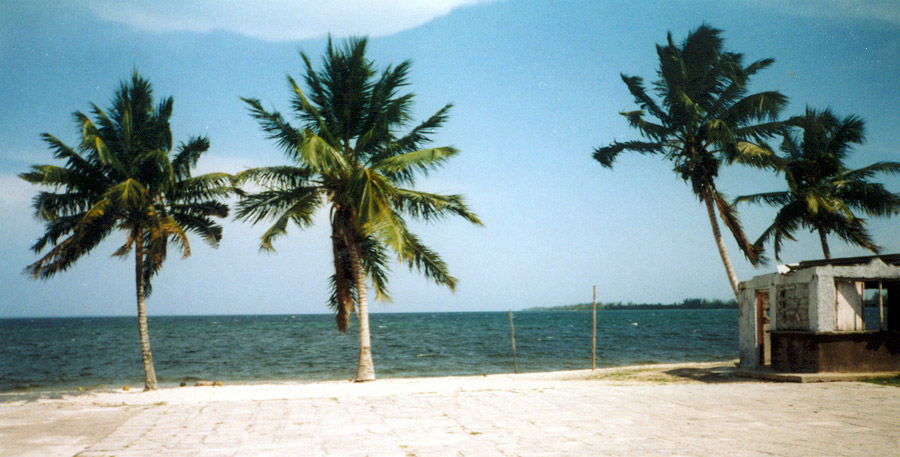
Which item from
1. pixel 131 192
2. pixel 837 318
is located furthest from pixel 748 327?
pixel 131 192

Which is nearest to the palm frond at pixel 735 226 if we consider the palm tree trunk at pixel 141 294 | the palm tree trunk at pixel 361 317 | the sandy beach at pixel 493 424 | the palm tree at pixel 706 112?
the palm tree at pixel 706 112

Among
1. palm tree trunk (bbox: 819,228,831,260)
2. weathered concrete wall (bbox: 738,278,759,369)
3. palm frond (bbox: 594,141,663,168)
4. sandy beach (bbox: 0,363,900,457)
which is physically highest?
palm frond (bbox: 594,141,663,168)

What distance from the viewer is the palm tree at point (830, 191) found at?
1939 centimetres

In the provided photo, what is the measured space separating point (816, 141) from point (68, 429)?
2175cm

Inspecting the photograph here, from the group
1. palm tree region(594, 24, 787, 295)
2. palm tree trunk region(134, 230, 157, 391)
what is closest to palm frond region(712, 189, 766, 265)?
palm tree region(594, 24, 787, 295)

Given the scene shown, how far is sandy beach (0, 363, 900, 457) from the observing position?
6.39 meters

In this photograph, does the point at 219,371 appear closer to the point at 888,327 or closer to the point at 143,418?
the point at 143,418

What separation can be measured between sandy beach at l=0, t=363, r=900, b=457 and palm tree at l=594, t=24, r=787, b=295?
810 cm

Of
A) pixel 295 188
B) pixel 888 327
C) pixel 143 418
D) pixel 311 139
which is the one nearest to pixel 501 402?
pixel 143 418

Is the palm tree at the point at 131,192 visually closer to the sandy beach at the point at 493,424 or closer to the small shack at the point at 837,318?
the sandy beach at the point at 493,424

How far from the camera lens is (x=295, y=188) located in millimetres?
15484

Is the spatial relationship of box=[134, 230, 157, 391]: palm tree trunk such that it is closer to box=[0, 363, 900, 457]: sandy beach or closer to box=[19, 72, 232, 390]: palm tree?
box=[19, 72, 232, 390]: palm tree

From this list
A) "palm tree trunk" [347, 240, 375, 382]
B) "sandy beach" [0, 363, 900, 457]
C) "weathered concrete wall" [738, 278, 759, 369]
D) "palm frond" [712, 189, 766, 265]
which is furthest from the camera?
"palm frond" [712, 189, 766, 265]

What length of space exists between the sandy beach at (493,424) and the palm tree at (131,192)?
6065 mm
